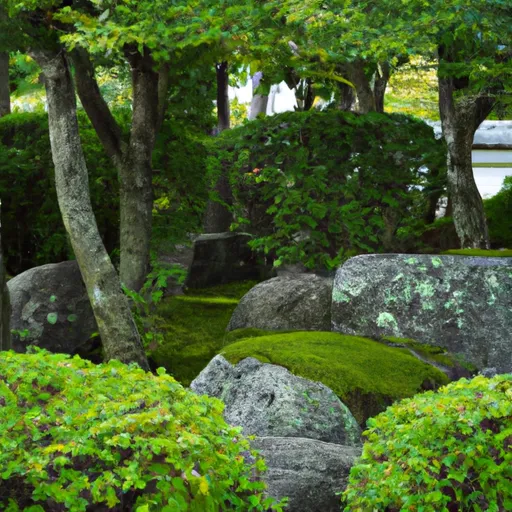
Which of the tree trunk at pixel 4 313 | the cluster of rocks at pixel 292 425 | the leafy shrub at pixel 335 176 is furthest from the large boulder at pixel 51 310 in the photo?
the cluster of rocks at pixel 292 425

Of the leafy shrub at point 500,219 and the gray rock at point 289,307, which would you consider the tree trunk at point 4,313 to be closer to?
the gray rock at point 289,307

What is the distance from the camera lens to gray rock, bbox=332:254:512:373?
880 cm

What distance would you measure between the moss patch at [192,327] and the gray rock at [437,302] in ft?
7.78

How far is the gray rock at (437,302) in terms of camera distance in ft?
28.9

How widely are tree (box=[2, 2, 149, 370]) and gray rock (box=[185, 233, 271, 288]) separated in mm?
3753

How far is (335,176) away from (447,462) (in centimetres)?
821

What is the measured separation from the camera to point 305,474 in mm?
5309

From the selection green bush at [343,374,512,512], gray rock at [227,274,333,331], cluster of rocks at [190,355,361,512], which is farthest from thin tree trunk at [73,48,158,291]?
green bush at [343,374,512,512]

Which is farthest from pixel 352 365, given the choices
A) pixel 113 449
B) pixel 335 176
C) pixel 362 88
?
pixel 362 88

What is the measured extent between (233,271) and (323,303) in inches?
161

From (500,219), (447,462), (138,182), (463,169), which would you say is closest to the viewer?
(447,462)

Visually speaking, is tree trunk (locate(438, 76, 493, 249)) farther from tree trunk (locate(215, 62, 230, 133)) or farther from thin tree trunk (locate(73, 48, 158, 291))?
tree trunk (locate(215, 62, 230, 133))

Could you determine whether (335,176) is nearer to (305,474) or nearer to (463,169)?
(463,169)

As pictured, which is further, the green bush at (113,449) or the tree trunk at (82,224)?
the tree trunk at (82,224)
